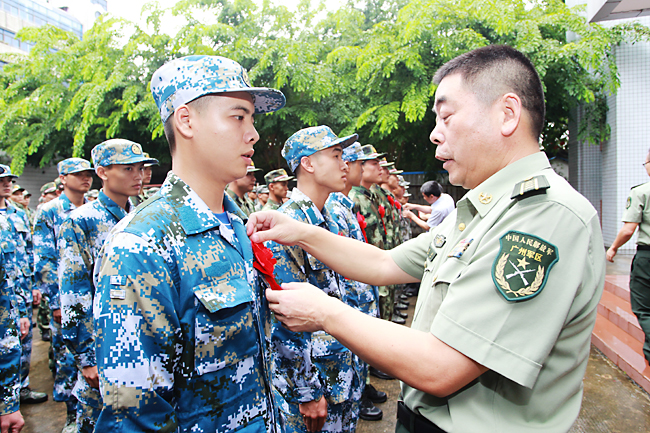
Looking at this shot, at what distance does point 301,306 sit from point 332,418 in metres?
1.59

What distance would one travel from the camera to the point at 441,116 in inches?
64.4

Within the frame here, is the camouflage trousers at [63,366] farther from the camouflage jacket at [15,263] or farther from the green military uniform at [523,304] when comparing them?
the green military uniform at [523,304]

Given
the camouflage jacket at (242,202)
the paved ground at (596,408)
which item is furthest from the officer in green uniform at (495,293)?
the camouflage jacket at (242,202)

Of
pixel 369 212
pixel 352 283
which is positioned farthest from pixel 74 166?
pixel 352 283

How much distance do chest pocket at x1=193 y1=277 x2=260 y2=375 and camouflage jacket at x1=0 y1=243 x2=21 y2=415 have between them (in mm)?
2946

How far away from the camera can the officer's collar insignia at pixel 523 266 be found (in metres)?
1.15

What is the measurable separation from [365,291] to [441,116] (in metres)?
2.22

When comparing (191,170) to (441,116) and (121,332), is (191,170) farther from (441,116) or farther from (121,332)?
(441,116)

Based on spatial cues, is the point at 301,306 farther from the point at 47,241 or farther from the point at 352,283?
the point at 47,241

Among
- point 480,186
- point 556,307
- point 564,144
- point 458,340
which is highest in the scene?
point 480,186

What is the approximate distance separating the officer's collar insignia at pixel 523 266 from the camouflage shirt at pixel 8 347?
386cm

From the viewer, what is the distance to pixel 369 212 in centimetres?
571

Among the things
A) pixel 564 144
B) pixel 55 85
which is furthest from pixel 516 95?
pixel 564 144

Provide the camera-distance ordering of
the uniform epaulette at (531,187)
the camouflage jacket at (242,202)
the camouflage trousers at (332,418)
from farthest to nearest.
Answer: the camouflage jacket at (242,202), the camouflage trousers at (332,418), the uniform epaulette at (531,187)
